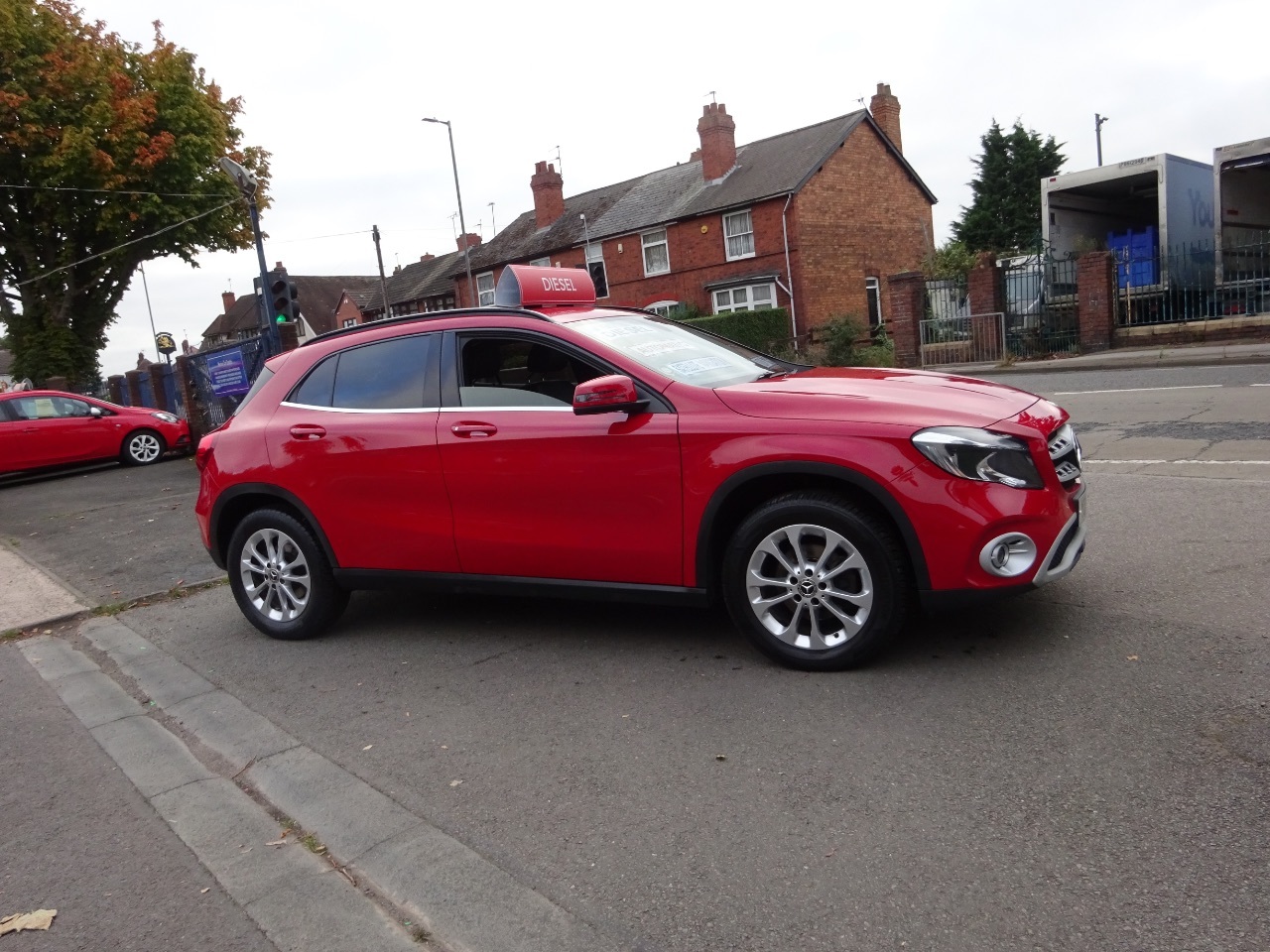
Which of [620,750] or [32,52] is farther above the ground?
[32,52]

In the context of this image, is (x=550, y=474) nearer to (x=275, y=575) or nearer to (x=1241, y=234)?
(x=275, y=575)

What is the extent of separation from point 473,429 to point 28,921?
2.66 meters

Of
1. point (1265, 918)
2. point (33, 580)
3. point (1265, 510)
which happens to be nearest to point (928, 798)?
point (1265, 918)

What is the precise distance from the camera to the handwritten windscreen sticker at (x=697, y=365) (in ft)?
15.4

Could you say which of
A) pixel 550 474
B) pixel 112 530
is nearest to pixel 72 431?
pixel 112 530

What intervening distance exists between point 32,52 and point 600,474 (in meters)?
28.4

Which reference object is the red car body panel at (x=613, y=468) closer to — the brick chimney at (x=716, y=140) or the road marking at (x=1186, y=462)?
the road marking at (x=1186, y=462)

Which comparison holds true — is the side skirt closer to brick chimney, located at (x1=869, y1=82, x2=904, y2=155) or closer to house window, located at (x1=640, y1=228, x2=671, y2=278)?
house window, located at (x1=640, y1=228, x2=671, y2=278)

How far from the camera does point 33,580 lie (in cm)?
792

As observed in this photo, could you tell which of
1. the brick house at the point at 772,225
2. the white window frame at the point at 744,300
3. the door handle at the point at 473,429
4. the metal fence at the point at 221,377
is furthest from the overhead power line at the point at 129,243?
the door handle at the point at 473,429

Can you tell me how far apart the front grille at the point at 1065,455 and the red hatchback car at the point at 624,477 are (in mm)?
19

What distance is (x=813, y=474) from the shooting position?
13.5ft

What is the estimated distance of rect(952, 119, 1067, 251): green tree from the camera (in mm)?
41094

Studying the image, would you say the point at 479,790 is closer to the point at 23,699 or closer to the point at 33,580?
the point at 23,699
